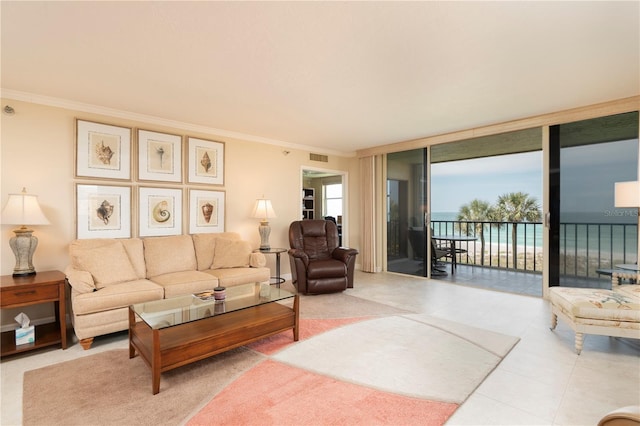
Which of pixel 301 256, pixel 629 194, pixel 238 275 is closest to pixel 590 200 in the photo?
pixel 629 194

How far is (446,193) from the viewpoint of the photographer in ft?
26.9

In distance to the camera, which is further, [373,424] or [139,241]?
[139,241]

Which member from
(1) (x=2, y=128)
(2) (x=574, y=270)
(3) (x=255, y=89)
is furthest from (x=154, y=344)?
(2) (x=574, y=270)

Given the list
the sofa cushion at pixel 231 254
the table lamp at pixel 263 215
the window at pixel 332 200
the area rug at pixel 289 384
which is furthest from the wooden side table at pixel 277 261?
the window at pixel 332 200

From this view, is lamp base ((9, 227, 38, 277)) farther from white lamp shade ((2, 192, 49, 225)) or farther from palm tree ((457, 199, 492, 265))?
palm tree ((457, 199, 492, 265))

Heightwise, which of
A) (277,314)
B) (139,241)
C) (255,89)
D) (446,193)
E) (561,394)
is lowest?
(561,394)

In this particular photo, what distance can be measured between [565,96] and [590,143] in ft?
3.16

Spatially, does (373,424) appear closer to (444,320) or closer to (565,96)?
(444,320)

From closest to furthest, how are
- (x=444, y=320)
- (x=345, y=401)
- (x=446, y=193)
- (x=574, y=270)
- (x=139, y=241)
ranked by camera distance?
(x=345, y=401) < (x=444, y=320) < (x=139, y=241) < (x=574, y=270) < (x=446, y=193)

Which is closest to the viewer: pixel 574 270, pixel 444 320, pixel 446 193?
pixel 444 320

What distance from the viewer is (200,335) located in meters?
2.29

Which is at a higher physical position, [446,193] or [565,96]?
[565,96]

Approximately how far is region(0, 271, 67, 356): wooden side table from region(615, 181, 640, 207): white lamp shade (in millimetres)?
5585

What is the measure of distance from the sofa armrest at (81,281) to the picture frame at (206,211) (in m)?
1.62
